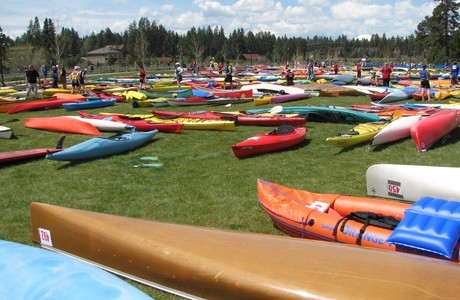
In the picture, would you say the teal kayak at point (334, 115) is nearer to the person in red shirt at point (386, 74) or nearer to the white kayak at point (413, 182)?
the white kayak at point (413, 182)

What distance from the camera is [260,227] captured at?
4.44m

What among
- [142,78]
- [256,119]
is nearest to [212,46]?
[142,78]

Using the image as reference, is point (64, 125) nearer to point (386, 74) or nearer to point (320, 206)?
point (320, 206)

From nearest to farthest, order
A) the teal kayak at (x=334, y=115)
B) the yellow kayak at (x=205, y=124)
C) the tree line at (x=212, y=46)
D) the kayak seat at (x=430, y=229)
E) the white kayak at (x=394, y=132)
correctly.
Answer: the kayak seat at (x=430, y=229), the white kayak at (x=394, y=132), the yellow kayak at (x=205, y=124), the teal kayak at (x=334, y=115), the tree line at (x=212, y=46)

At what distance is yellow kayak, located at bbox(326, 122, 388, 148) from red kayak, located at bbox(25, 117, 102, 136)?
18.2ft

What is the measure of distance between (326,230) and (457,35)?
54.9m

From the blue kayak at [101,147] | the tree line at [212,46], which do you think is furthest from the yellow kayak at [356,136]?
the tree line at [212,46]

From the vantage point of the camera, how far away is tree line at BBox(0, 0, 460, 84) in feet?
139

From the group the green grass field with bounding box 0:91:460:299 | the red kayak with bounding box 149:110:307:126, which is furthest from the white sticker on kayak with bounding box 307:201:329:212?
the red kayak with bounding box 149:110:307:126

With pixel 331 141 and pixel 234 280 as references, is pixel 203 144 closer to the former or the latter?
pixel 331 141

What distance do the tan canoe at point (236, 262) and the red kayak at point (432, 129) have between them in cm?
479

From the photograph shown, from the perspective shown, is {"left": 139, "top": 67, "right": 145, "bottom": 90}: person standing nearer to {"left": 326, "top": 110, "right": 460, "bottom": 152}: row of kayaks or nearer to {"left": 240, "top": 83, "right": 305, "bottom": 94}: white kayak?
{"left": 240, "top": 83, "right": 305, "bottom": 94}: white kayak

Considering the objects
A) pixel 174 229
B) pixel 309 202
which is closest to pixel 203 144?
pixel 309 202

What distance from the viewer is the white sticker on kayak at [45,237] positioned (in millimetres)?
4090
